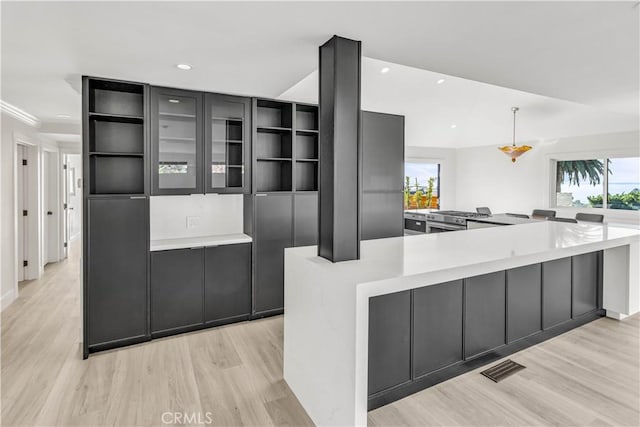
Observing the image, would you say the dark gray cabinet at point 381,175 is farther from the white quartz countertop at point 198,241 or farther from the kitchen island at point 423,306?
the white quartz countertop at point 198,241

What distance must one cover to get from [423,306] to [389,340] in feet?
1.11

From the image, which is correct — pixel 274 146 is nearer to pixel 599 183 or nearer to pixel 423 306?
pixel 423 306

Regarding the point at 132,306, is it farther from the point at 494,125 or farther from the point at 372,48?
the point at 494,125

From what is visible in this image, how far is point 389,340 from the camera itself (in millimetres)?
2225

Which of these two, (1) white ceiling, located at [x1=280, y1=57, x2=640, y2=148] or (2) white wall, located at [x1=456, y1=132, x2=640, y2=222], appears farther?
(2) white wall, located at [x1=456, y1=132, x2=640, y2=222]

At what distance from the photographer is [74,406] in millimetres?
2207

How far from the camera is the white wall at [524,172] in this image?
246 inches

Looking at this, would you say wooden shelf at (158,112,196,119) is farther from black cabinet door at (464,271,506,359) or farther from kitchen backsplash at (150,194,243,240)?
black cabinet door at (464,271,506,359)

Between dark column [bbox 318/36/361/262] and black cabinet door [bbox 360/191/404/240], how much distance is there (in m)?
1.56

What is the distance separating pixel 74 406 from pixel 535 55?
3.85m

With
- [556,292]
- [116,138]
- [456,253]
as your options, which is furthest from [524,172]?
[116,138]

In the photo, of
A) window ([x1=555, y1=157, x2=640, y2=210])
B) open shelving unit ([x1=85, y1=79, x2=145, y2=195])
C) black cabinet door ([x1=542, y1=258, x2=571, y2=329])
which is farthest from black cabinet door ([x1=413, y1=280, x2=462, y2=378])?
window ([x1=555, y1=157, x2=640, y2=210])

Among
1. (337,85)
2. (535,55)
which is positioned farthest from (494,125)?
(337,85)

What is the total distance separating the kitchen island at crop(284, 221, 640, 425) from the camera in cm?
180
